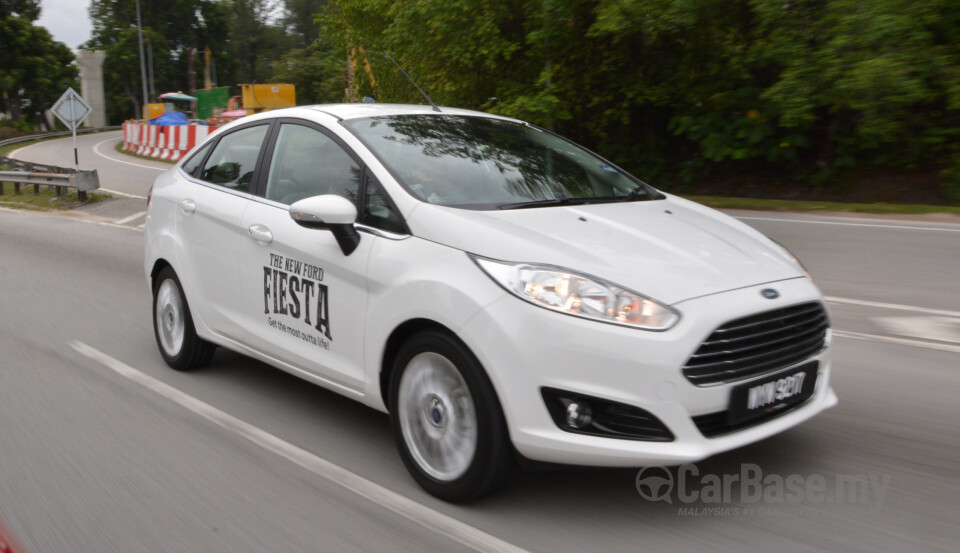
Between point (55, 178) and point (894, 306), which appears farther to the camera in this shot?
point (55, 178)

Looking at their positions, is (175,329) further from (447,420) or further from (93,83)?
(93,83)

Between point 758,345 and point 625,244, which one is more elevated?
point 625,244

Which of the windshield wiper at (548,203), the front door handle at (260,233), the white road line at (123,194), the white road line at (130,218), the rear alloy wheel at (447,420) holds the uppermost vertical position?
the windshield wiper at (548,203)

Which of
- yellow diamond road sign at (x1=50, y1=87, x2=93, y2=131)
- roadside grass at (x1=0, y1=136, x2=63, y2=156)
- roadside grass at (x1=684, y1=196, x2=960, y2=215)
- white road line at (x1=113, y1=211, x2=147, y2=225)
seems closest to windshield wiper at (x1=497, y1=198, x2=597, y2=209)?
roadside grass at (x1=684, y1=196, x2=960, y2=215)

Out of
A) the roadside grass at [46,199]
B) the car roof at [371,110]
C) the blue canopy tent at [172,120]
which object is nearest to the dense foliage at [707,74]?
the roadside grass at [46,199]

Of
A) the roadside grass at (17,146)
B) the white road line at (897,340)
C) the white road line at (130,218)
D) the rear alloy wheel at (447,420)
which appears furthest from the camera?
the roadside grass at (17,146)

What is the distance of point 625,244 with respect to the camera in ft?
12.1

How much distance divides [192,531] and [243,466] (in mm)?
685

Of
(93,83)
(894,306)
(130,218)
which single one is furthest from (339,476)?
(93,83)

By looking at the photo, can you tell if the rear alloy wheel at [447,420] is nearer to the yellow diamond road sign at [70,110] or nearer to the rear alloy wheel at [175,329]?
the rear alloy wheel at [175,329]

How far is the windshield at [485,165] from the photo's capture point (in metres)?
4.20

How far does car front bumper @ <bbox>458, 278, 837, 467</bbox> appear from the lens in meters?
3.22

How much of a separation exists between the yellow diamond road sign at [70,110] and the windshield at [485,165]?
19.2 meters

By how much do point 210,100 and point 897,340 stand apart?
5656 cm
